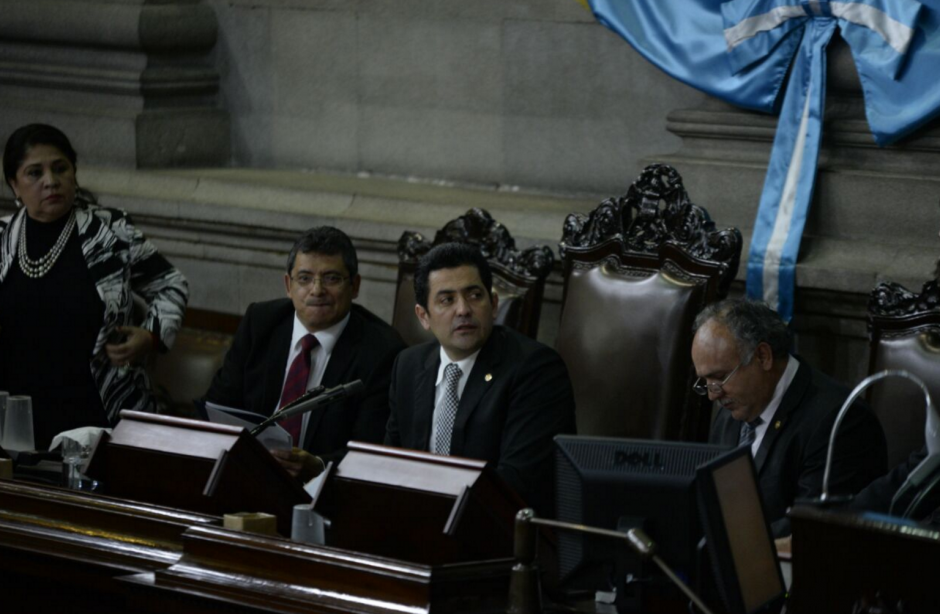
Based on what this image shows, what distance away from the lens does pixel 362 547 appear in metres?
2.95

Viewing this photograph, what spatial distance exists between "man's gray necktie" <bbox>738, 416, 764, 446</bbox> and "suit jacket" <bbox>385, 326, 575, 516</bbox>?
49 cm

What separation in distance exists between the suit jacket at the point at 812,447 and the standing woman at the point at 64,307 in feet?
6.92

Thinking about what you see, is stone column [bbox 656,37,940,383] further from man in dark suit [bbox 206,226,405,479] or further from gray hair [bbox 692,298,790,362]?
man in dark suit [bbox 206,226,405,479]

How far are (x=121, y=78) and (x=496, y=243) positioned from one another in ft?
7.58

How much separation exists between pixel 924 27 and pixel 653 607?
2.36 metres

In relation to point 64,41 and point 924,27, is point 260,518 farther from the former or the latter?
point 64,41

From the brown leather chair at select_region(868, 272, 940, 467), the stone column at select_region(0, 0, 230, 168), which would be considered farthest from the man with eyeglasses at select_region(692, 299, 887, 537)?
the stone column at select_region(0, 0, 230, 168)

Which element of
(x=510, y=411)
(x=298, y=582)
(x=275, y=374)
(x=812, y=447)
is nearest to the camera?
(x=298, y=582)

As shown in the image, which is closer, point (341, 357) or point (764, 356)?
point (764, 356)

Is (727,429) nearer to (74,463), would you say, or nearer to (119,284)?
(74,463)

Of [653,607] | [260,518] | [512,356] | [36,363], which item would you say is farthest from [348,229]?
[653,607]

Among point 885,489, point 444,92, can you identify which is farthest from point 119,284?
point 885,489

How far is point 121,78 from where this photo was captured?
250 inches

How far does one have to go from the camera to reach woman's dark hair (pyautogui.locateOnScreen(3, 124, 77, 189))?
475 cm
